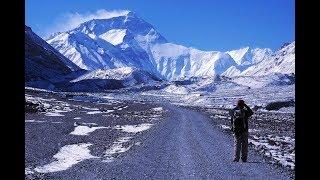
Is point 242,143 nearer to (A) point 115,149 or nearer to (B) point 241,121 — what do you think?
(B) point 241,121

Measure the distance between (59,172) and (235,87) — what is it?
185577 millimetres

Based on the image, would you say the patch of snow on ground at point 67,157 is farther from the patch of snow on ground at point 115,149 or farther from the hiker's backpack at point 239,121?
the hiker's backpack at point 239,121

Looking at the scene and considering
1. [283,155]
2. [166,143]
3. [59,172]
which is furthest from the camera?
[166,143]

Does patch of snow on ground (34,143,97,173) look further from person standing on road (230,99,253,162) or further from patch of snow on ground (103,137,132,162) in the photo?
person standing on road (230,99,253,162)

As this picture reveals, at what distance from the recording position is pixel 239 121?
16.0m

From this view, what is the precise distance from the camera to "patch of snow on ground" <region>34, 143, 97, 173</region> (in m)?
16.5

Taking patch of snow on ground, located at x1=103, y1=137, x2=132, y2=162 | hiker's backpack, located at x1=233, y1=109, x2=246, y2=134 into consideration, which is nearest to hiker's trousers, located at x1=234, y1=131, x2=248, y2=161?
hiker's backpack, located at x1=233, y1=109, x2=246, y2=134

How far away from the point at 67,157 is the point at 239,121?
323 inches
